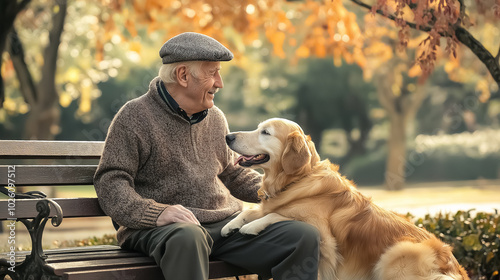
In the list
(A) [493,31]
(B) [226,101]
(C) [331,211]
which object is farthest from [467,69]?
(C) [331,211]

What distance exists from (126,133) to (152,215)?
46 centimetres

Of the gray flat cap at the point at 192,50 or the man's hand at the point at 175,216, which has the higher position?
the gray flat cap at the point at 192,50

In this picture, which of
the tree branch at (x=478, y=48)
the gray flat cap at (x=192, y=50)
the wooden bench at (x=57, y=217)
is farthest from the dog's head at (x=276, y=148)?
the tree branch at (x=478, y=48)

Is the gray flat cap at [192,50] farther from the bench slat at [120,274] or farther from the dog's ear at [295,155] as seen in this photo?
the bench slat at [120,274]

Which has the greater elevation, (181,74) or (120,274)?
(181,74)

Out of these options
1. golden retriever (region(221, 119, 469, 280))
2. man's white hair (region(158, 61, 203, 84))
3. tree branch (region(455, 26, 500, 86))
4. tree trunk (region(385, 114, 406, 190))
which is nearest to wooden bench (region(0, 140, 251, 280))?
golden retriever (region(221, 119, 469, 280))

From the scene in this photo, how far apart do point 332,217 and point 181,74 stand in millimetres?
1129

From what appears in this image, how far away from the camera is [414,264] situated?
3.26 meters

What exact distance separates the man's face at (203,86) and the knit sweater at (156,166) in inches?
4.8

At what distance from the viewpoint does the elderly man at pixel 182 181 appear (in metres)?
3.20

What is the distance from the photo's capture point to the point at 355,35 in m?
8.35

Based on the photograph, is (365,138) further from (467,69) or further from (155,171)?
(155,171)

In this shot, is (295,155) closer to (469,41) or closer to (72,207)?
(72,207)

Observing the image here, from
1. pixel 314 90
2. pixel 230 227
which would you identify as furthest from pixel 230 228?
pixel 314 90
